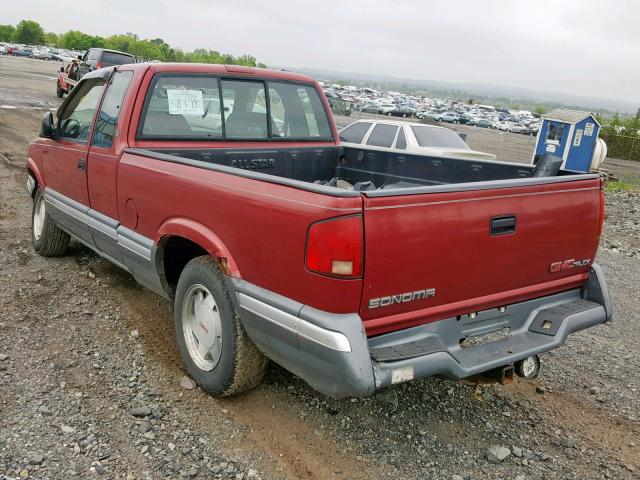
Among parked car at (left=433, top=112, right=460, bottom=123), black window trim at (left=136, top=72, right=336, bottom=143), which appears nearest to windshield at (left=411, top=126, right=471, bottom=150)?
black window trim at (left=136, top=72, right=336, bottom=143)

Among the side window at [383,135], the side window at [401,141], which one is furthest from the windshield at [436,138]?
the side window at [383,135]

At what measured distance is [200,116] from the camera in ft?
14.9

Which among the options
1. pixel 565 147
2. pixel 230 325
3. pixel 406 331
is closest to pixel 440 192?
pixel 406 331

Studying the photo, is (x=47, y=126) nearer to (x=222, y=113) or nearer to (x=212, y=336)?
(x=222, y=113)

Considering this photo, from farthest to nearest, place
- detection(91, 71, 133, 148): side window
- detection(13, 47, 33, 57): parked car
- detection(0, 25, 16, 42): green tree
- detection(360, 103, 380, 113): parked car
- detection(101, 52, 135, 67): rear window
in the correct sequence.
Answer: detection(0, 25, 16, 42): green tree < detection(13, 47, 33, 57): parked car < detection(360, 103, 380, 113): parked car < detection(101, 52, 135, 67): rear window < detection(91, 71, 133, 148): side window

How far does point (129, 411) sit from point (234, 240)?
1.25 m

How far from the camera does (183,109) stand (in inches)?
175

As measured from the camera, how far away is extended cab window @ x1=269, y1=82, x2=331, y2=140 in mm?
4992

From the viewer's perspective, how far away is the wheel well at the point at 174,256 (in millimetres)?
3777

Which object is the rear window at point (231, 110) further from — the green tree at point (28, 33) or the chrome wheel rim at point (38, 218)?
the green tree at point (28, 33)

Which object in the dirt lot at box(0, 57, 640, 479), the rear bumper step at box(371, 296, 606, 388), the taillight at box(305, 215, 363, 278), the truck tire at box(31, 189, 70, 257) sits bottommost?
the dirt lot at box(0, 57, 640, 479)

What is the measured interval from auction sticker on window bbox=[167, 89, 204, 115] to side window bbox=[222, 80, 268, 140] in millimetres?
222

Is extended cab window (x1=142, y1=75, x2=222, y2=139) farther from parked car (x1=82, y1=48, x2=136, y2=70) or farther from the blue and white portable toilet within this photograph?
parked car (x1=82, y1=48, x2=136, y2=70)

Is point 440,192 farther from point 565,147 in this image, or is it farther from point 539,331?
point 565,147
